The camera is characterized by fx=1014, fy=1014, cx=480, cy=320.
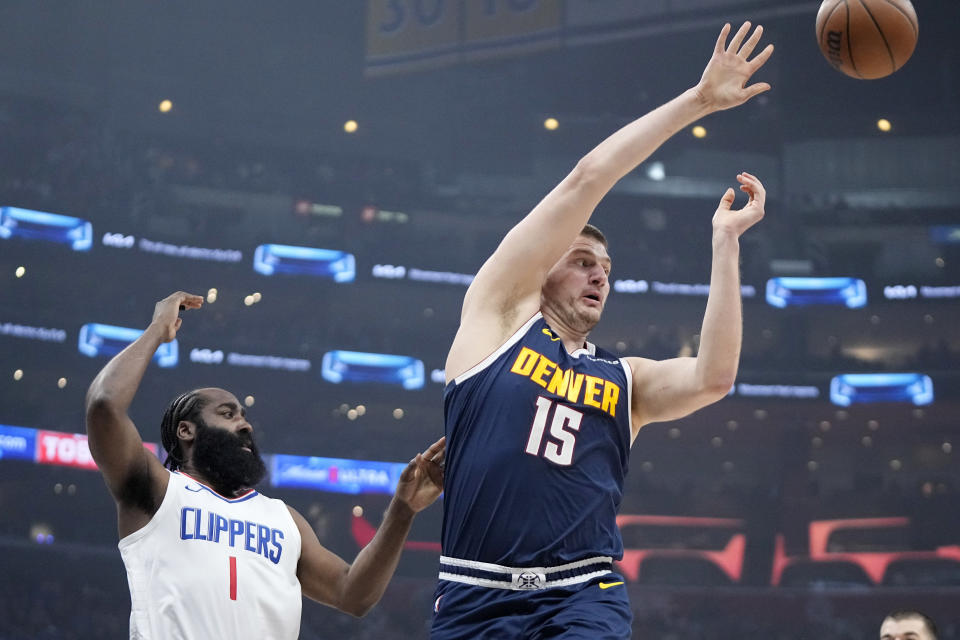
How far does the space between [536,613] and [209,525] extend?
1426 millimetres

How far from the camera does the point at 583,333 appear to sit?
127 inches

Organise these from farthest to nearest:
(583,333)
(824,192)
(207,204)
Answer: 1. (824,192)
2. (207,204)
3. (583,333)

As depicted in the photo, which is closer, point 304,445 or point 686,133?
point 304,445

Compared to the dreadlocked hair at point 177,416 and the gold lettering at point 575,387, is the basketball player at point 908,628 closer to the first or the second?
the gold lettering at point 575,387

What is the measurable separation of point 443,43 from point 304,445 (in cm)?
1049

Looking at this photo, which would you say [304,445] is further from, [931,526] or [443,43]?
[931,526]

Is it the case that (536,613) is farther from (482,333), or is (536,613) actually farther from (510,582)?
(482,333)

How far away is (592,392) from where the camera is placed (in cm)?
296

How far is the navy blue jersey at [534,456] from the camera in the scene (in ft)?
9.06

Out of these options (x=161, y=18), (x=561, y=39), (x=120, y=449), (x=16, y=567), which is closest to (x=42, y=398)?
(x=16, y=567)

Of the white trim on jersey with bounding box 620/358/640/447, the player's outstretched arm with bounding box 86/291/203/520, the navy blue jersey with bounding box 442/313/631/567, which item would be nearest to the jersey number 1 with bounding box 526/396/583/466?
the navy blue jersey with bounding box 442/313/631/567

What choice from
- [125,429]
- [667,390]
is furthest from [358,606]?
[667,390]

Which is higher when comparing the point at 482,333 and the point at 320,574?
the point at 482,333

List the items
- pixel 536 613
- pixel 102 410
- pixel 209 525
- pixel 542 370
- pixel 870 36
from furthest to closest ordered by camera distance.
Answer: pixel 870 36 → pixel 209 525 → pixel 102 410 → pixel 542 370 → pixel 536 613
